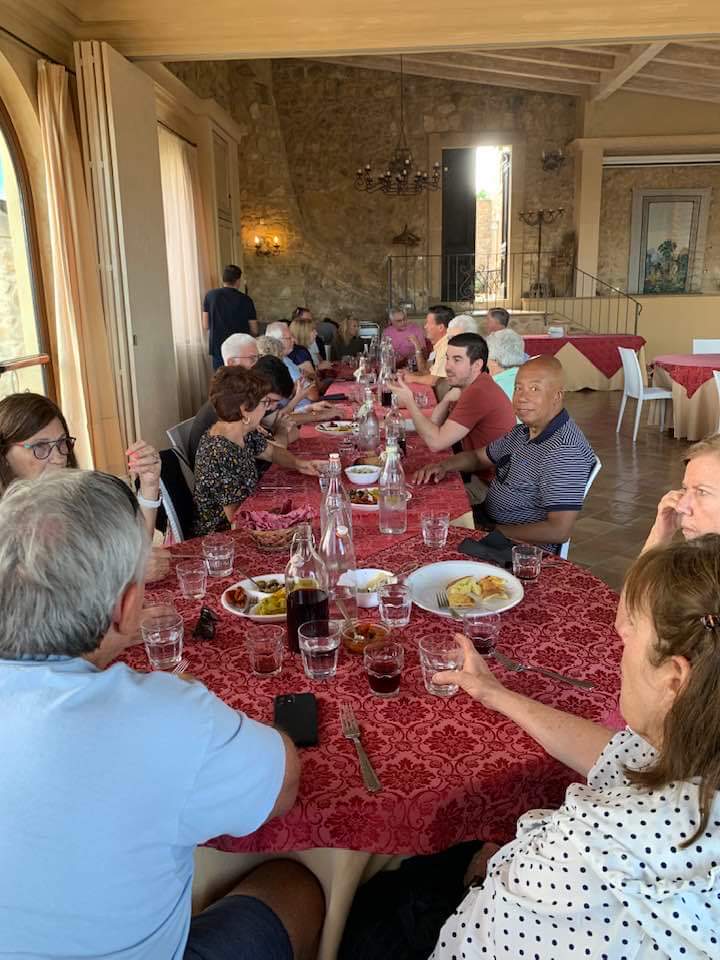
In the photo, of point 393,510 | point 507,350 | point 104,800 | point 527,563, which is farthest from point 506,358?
point 104,800

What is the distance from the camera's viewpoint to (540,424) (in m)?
2.69

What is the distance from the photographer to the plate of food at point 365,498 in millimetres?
2359

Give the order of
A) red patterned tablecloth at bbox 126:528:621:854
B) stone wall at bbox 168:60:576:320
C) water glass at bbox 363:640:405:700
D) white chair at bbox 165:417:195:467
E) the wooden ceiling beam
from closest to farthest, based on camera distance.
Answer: red patterned tablecloth at bbox 126:528:621:854 → water glass at bbox 363:640:405:700 → white chair at bbox 165:417:195:467 → the wooden ceiling beam → stone wall at bbox 168:60:576:320

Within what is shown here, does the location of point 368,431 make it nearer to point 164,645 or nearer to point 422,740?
point 164,645

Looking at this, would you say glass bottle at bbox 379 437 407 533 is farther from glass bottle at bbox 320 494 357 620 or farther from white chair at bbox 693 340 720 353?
white chair at bbox 693 340 720 353

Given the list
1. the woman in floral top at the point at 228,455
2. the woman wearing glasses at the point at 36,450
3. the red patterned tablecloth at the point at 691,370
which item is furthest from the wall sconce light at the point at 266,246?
the woman wearing glasses at the point at 36,450

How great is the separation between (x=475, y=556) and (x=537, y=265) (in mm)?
12179

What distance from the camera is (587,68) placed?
10172mm

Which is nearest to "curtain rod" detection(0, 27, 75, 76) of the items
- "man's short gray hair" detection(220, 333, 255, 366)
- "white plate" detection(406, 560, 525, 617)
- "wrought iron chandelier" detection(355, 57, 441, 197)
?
"man's short gray hair" detection(220, 333, 255, 366)

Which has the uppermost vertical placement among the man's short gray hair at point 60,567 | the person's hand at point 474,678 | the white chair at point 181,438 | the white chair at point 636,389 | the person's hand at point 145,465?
the man's short gray hair at point 60,567

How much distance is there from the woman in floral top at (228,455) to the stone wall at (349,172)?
9.54 metres

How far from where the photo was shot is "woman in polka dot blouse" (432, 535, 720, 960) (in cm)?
78

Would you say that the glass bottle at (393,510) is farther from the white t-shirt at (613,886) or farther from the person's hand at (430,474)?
the white t-shirt at (613,886)

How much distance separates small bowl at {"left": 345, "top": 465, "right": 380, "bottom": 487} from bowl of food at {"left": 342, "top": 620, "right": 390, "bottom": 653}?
117cm
